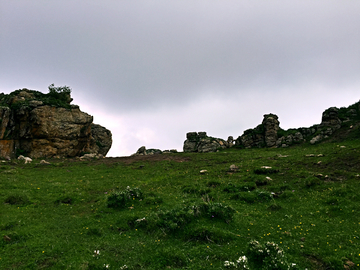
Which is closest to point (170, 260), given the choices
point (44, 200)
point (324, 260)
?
point (324, 260)

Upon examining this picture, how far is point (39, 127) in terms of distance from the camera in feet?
179

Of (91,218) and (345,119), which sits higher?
(345,119)

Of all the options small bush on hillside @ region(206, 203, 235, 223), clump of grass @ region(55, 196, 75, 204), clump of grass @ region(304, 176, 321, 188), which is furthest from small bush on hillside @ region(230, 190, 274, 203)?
clump of grass @ region(55, 196, 75, 204)

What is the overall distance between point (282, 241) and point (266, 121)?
68.0 m

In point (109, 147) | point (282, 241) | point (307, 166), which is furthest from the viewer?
point (109, 147)

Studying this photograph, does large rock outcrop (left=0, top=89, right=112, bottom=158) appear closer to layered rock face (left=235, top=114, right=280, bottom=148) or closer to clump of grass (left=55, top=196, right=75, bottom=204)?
clump of grass (left=55, top=196, right=75, bottom=204)

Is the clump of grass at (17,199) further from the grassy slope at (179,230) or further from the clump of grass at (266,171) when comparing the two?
the clump of grass at (266,171)

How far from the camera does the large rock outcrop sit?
50984 millimetres

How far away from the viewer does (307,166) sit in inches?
1068

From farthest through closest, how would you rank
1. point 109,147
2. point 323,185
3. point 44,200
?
point 109,147 < point 323,185 < point 44,200

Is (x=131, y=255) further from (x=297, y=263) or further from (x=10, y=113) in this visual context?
(x=10, y=113)

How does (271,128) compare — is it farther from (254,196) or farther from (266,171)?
(254,196)

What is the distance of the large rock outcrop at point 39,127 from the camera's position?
5098 cm

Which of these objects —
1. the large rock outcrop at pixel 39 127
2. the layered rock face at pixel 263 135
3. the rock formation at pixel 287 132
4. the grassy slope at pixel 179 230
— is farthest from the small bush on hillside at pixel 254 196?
the large rock outcrop at pixel 39 127
